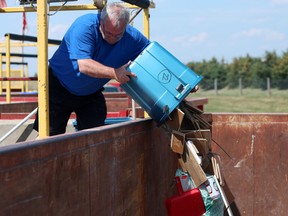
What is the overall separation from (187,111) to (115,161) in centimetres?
118

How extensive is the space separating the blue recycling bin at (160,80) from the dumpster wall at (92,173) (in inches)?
8.9

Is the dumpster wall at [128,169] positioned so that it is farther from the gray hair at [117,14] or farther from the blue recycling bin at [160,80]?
Answer: the gray hair at [117,14]

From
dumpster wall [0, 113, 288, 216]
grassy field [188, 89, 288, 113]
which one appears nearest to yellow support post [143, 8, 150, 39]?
dumpster wall [0, 113, 288, 216]

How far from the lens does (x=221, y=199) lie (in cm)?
509

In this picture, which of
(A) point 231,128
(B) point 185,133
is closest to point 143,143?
(B) point 185,133

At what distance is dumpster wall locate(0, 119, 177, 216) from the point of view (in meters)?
2.77

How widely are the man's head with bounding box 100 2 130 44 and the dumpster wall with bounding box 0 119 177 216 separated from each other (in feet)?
2.32

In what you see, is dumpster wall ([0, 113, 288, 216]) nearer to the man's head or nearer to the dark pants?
the dark pants

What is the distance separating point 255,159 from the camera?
621 cm

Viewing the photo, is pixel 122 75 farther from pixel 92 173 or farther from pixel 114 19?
pixel 92 173

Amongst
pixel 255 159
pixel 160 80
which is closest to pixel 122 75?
pixel 160 80

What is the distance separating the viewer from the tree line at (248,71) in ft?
224

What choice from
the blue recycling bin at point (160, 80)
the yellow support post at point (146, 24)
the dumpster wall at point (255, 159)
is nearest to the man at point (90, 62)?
the blue recycling bin at point (160, 80)

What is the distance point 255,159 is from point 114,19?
2.25m
